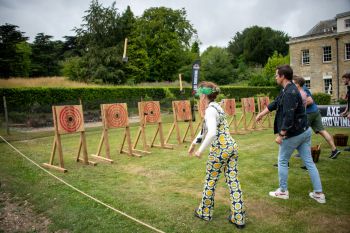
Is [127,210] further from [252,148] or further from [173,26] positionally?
[173,26]

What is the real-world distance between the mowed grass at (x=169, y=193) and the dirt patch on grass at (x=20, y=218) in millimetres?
122

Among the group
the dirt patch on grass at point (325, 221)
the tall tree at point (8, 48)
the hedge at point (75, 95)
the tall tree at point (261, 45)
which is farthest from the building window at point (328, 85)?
the tall tree at point (261, 45)

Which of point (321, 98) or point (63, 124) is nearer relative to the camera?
point (63, 124)

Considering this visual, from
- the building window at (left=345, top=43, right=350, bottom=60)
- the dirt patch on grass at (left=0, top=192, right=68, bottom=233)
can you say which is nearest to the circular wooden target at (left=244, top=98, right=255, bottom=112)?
the dirt patch on grass at (left=0, top=192, right=68, bottom=233)

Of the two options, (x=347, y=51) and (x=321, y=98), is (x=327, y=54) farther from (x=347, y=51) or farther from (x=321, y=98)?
Answer: (x=321, y=98)

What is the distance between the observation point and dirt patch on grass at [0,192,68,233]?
3.96m

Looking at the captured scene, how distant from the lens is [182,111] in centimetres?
1074

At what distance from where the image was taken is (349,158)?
7234 mm

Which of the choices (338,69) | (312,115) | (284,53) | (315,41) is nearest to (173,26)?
(315,41)

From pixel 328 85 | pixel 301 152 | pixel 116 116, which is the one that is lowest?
pixel 301 152

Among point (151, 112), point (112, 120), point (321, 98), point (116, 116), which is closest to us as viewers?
point (112, 120)

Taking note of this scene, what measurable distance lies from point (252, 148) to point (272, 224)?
17.4 ft

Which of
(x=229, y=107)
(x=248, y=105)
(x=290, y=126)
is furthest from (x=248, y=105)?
(x=290, y=126)

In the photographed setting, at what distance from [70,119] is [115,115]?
143cm
